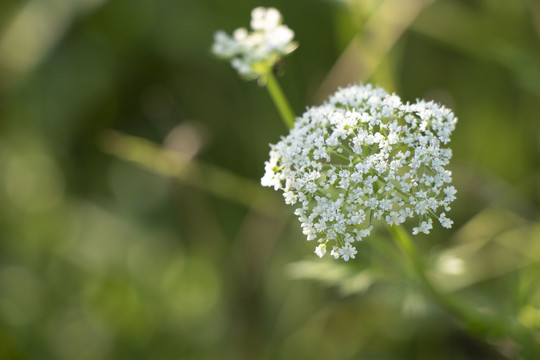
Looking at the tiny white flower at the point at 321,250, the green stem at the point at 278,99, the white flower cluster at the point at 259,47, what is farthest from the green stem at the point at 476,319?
the white flower cluster at the point at 259,47

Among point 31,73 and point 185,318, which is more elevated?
point 31,73

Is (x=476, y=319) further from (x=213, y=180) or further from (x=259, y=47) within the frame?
(x=213, y=180)

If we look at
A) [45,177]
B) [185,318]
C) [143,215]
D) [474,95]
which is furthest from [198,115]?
[474,95]

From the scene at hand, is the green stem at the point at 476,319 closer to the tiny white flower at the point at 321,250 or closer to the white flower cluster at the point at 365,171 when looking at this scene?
the white flower cluster at the point at 365,171

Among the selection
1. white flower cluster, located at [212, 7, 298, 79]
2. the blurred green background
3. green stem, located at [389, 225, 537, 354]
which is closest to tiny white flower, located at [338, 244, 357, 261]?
green stem, located at [389, 225, 537, 354]

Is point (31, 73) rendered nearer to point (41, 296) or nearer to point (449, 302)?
point (41, 296)

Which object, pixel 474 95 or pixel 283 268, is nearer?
pixel 283 268
